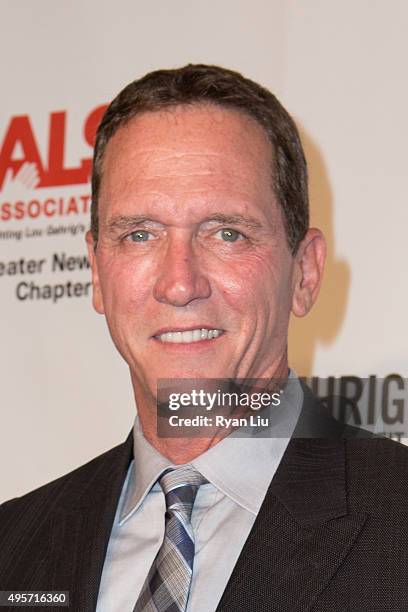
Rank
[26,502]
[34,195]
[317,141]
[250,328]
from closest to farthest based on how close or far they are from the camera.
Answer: [250,328], [26,502], [317,141], [34,195]

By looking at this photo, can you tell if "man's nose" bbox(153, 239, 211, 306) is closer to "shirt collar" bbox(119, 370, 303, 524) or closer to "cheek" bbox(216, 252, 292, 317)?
"cheek" bbox(216, 252, 292, 317)

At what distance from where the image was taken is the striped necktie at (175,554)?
1.81 meters

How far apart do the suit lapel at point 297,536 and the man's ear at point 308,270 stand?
32 centimetres

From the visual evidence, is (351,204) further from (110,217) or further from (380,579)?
(380,579)

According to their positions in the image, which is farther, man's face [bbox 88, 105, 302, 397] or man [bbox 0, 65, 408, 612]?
man's face [bbox 88, 105, 302, 397]

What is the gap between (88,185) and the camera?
3.04 meters

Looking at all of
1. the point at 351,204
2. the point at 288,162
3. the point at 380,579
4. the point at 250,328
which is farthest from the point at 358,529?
the point at 351,204

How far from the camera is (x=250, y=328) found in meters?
2.00

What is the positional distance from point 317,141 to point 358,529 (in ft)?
3.88

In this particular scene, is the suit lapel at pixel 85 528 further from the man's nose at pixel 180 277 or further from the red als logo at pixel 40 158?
the red als logo at pixel 40 158

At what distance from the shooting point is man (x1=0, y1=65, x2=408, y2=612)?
5.91 feet

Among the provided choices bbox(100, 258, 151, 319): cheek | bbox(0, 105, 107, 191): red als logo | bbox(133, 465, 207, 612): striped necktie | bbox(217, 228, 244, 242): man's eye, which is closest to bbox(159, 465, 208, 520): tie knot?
bbox(133, 465, 207, 612): striped necktie

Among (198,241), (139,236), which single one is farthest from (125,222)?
(198,241)

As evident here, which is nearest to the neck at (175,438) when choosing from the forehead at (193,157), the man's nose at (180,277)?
the man's nose at (180,277)
